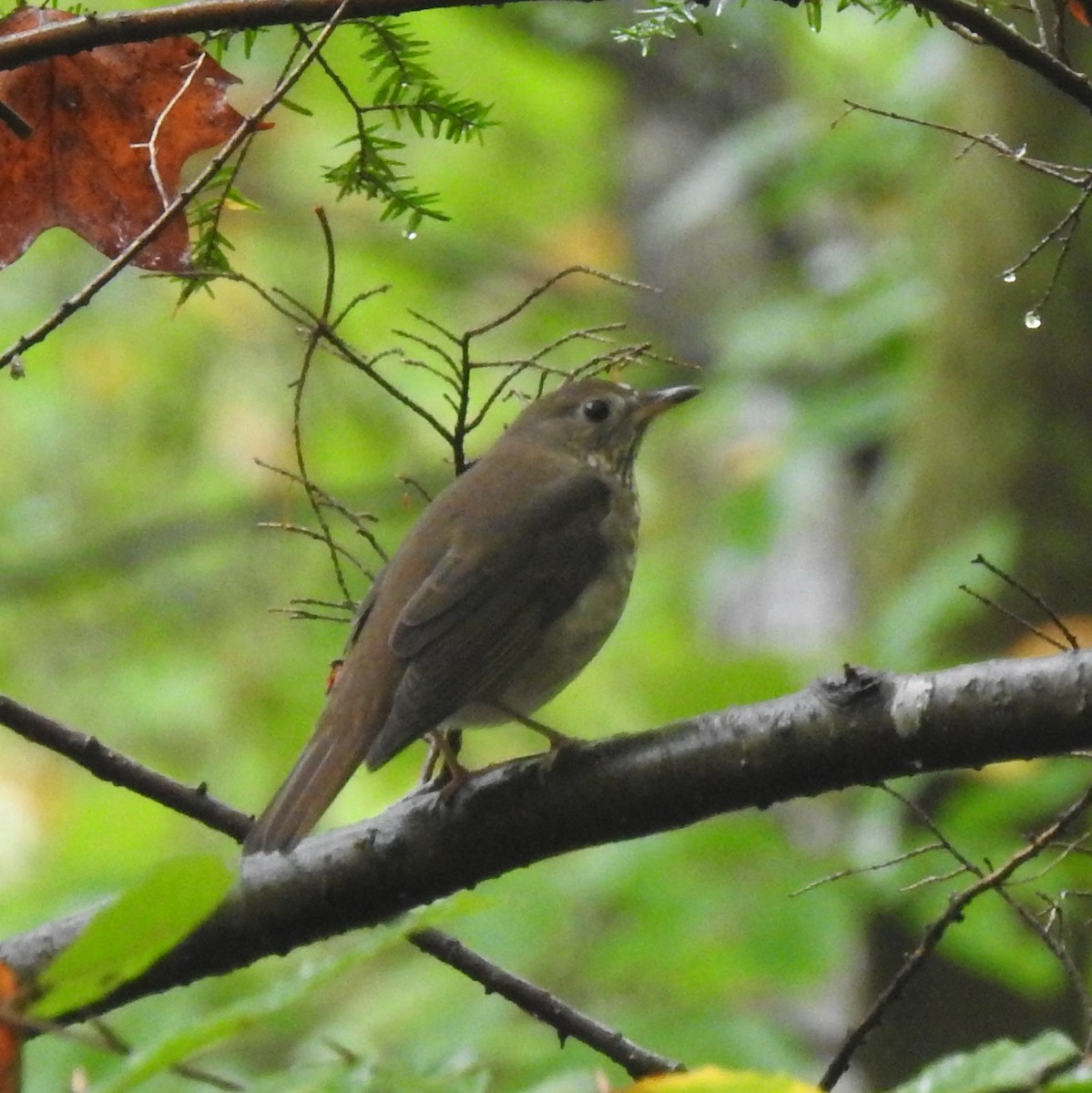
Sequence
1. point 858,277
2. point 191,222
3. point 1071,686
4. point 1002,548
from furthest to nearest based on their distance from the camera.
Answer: point 858,277
point 1002,548
point 191,222
point 1071,686

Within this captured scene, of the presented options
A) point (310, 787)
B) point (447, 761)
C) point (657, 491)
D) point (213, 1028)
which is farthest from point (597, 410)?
point (657, 491)

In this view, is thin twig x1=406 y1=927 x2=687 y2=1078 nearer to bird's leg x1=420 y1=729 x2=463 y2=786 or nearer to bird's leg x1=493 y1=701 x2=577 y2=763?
bird's leg x1=493 y1=701 x2=577 y2=763

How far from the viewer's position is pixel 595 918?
537 cm

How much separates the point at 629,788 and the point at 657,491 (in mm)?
8912

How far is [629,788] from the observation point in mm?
2779

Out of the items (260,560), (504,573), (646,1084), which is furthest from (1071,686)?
(260,560)

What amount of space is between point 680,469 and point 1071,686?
876 centimetres

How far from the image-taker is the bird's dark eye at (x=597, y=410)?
16.7 feet

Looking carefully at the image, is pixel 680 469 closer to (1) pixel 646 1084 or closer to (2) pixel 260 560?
(2) pixel 260 560

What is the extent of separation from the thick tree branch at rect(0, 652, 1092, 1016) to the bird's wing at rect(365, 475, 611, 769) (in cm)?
77

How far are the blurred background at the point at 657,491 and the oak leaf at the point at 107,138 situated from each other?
1.53 feet

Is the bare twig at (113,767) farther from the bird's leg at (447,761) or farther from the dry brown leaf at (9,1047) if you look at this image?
the dry brown leaf at (9,1047)

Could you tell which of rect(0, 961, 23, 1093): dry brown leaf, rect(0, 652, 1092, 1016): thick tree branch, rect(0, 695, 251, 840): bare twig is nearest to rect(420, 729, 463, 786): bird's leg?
rect(0, 652, 1092, 1016): thick tree branch

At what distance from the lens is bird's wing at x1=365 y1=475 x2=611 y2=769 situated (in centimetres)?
386
